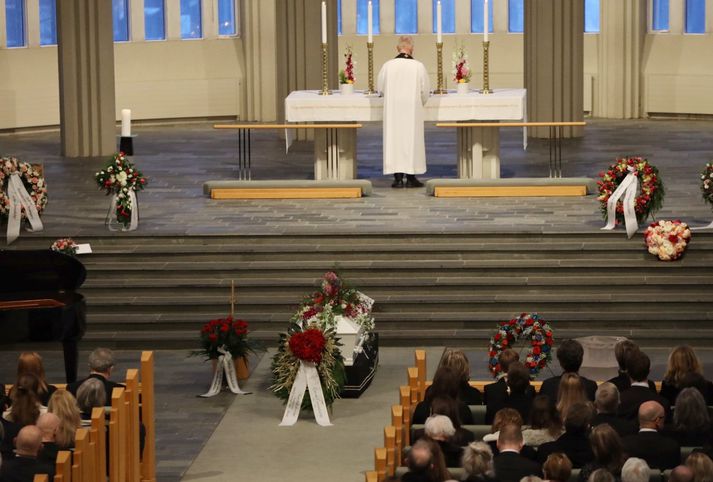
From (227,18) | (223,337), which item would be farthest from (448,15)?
(223,337)

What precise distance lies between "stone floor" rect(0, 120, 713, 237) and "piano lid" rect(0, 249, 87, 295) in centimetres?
378

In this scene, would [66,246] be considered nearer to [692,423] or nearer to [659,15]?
[692,423]

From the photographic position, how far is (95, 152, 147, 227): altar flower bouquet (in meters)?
17.3

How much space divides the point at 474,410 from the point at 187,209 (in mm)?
8897

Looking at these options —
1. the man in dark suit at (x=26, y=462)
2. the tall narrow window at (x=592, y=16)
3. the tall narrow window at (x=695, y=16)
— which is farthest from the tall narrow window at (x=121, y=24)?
the man in dark suit at (x=26, y=462)

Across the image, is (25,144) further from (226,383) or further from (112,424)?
(112,424)

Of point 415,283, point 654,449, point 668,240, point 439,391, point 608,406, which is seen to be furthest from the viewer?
point 415,283

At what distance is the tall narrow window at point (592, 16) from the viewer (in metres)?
31.3

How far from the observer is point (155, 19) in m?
31.1

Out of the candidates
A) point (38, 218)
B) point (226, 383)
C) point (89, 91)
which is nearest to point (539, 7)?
point (89, 91)

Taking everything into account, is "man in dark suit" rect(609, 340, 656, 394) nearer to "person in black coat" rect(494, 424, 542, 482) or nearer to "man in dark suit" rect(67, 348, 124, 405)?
"person in black coat" rect(494, 424, 542, 482)

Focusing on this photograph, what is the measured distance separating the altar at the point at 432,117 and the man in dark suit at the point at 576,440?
427 inches

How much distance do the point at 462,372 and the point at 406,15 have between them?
71.3 feet

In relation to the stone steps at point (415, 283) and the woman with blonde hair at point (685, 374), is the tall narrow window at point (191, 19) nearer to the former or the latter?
the stone steps at point (415, 283)
